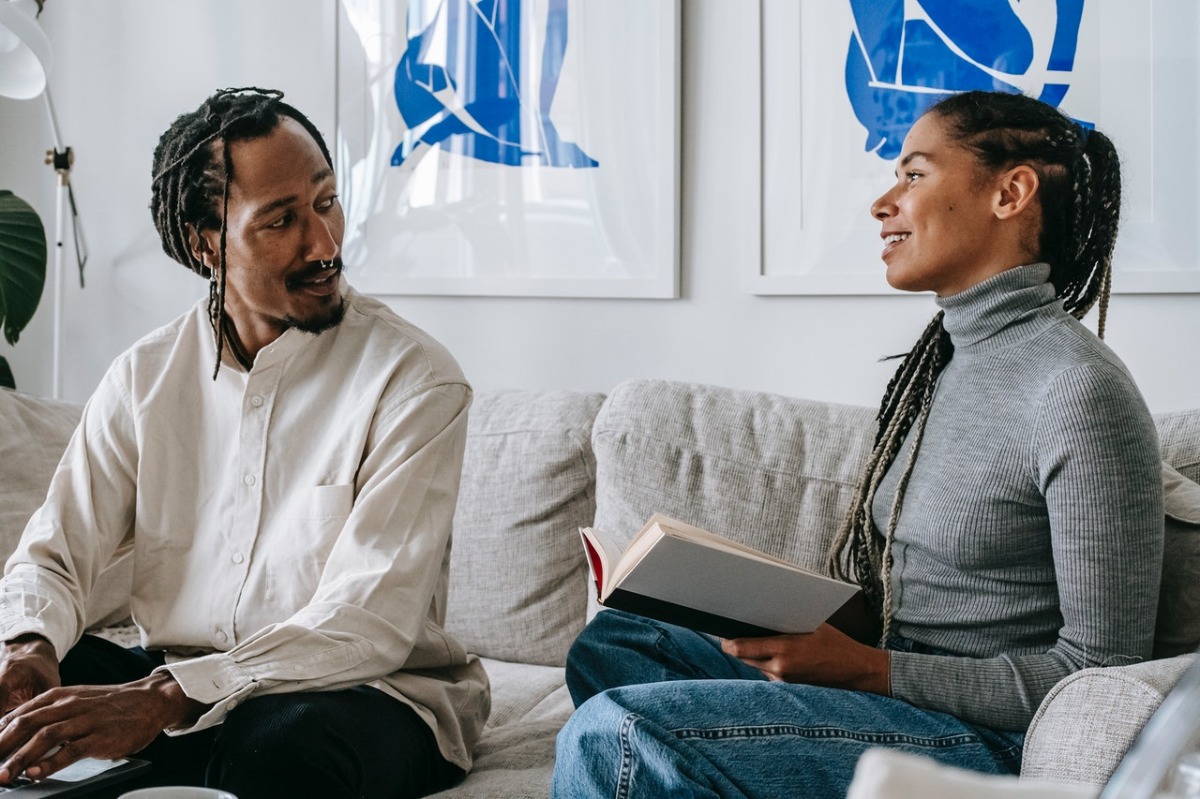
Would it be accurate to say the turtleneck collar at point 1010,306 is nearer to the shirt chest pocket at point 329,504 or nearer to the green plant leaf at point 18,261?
the shirt chest pocket at point 329,504

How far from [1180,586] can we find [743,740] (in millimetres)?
586

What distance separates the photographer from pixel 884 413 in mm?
1737

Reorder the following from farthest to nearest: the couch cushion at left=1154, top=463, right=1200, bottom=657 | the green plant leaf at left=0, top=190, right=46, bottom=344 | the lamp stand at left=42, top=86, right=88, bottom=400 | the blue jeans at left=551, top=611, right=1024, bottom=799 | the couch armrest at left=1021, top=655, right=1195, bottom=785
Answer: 1. the lamp stand at left=42, top=86, right=88, bottom=400
2. the green plant leaf at left=0, top=190, right=46, bottom=344
3. the couch cushion at left=1154, top=463, right=1200, bottom=657
4. the blue jeans at left=551, top=611, right=1024, bottom=799
5. the couch armrest at left=1021, top=655, right=1195, bottom=785

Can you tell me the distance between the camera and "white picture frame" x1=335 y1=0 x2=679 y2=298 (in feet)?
7.75

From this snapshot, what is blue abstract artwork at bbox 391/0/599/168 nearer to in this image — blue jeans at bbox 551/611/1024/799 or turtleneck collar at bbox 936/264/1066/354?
turtleneck collar at bbox 936/264/1066/354

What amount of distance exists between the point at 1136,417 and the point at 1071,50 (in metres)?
1.00

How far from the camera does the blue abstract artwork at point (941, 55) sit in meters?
2.04

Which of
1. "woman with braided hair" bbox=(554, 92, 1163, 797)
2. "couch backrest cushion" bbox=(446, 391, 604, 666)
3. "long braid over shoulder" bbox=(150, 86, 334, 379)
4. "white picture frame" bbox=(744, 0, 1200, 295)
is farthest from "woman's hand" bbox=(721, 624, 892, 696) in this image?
"white picture frame" bbox=(744, 0, 1200, 295)

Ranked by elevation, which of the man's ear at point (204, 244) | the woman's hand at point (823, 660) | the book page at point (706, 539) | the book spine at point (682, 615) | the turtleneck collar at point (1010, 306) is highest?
the man's ear at point (204, 244)

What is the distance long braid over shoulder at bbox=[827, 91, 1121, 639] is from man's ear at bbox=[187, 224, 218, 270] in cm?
98

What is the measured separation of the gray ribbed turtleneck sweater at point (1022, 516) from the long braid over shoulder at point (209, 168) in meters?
0.94

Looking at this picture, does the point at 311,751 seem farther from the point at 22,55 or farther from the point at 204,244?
the point at 22,55

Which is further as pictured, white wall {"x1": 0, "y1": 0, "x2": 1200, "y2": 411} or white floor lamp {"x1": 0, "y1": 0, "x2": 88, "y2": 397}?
white floor lamp {"x1": 0, "y1": 0, "x2": 88, "y2": 397}

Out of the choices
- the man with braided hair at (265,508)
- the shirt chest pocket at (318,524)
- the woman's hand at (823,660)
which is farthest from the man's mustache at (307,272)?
the woman's hand at (823,660)
